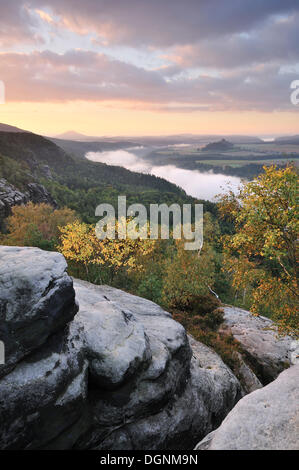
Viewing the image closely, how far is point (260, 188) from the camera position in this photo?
1667 cm

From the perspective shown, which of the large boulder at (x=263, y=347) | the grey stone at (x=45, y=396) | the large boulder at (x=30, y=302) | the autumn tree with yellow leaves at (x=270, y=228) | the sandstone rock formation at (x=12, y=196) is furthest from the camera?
the sandstone rock formation at (x=12, y=196)

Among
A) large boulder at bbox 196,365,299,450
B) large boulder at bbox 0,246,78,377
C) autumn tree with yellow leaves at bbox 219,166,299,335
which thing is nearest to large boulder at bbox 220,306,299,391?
autumn tree with yellow leaves at bbox 219,166,299,335

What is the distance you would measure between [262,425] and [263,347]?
15.9 m

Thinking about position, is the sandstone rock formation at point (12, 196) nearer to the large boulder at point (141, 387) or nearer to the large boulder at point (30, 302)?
the large boulder at point (141, 387)

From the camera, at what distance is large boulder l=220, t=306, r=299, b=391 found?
24967 mm

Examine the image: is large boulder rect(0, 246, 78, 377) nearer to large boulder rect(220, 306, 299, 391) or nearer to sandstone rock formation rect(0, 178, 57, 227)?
Result: large boulder rect(220, 306, 299, 391)

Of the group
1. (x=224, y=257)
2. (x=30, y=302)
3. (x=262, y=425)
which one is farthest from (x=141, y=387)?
(x=224, y=257)

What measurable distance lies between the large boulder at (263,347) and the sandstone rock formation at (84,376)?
8.07 metres

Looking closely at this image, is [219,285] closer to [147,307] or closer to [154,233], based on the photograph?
[154,233]

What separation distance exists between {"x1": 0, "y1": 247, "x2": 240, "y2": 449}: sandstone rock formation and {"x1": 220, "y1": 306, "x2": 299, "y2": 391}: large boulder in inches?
318

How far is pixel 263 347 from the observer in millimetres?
26641

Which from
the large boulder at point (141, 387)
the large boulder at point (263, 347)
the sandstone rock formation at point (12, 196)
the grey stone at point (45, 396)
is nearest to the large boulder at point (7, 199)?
the sandstone rock formation at point (12, 196)

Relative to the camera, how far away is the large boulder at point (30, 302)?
11000 mm

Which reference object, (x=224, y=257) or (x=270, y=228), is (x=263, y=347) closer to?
(x=224, y=257)
